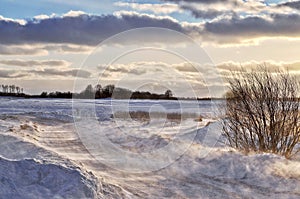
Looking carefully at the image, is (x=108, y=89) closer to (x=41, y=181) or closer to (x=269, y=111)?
(x=269, y=111)

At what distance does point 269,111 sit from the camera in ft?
49.1

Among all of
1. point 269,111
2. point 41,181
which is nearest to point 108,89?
point 269,111

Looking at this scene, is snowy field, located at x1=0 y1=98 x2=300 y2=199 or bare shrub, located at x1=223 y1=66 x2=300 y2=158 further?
bare shrub, located at x1=223 y1=66 x2=300 y2=158

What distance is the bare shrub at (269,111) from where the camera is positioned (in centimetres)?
1497

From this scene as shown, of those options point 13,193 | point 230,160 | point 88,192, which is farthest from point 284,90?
point 13,193

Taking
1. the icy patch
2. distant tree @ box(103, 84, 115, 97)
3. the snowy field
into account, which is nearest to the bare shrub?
the snowy field

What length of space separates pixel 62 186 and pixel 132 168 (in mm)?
3843

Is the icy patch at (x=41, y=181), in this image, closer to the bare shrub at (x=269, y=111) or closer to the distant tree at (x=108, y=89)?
the bare shrub at (x=269, y=111)

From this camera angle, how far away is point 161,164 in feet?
42.2

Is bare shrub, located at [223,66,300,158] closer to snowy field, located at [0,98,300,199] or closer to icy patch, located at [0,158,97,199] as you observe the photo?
snowy field, located at [0,98,300,199]

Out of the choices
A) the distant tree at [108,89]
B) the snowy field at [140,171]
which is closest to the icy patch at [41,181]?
the snowy field at [140,171]

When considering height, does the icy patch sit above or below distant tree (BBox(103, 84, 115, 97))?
below

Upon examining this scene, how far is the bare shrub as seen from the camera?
49.1 ft

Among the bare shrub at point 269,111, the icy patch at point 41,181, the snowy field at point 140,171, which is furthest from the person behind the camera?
the bare shrub at point 269,111
